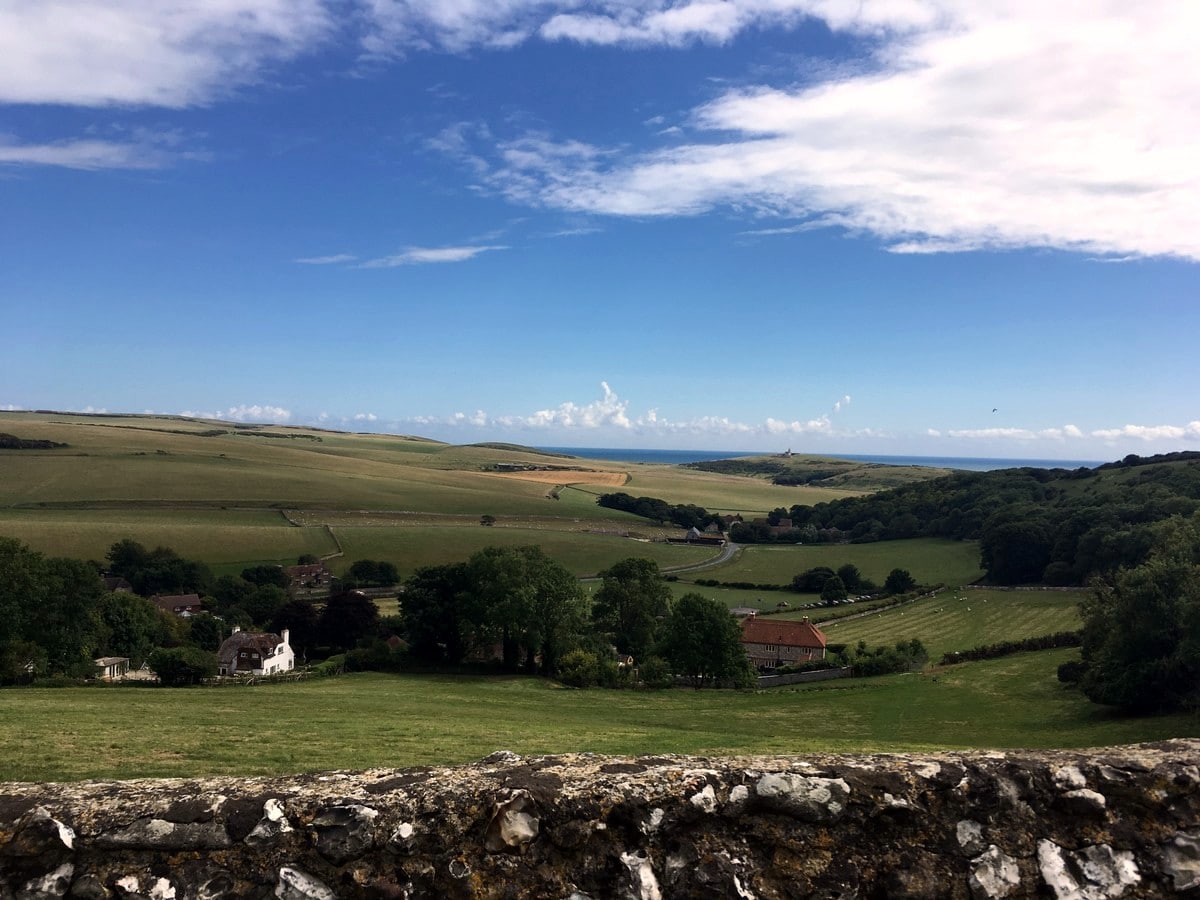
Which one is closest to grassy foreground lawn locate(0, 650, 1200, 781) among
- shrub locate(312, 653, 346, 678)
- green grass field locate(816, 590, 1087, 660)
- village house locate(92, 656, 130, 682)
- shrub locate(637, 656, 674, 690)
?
shrub locate(637, 656, 674, 690)

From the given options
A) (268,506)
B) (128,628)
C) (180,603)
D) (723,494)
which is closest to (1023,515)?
(723,494)

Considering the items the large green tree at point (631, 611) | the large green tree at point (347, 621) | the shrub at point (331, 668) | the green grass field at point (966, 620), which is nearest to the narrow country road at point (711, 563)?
the green grass field at point (966, 620)

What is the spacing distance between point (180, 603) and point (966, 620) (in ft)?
221

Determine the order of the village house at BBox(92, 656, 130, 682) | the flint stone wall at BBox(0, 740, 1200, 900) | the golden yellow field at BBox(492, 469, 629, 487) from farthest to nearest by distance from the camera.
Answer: the golden yellow field at BBox(492, 469, 629, 487) < the village house at BBox(92, 656, 130, 682) < the flint stone wall at BBox(0, 740, 1200, 900)

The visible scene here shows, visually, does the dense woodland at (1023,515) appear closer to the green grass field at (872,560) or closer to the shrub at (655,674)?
the green grass field at (872,560)

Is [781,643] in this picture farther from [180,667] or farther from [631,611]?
[180,667]

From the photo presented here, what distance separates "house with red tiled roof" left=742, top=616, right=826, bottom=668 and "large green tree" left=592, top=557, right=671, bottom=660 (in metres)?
6.79

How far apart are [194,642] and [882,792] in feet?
204

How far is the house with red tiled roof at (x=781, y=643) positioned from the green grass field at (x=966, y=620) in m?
3.78

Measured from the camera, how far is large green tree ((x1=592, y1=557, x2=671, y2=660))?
162 feet

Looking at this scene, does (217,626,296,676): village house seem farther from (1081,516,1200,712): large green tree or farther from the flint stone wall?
the flint stone wall

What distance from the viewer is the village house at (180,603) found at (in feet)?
214

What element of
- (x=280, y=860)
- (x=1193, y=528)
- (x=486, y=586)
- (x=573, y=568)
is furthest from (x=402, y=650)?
(x=1193, y=528)

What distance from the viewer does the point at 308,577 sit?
74.1 m
